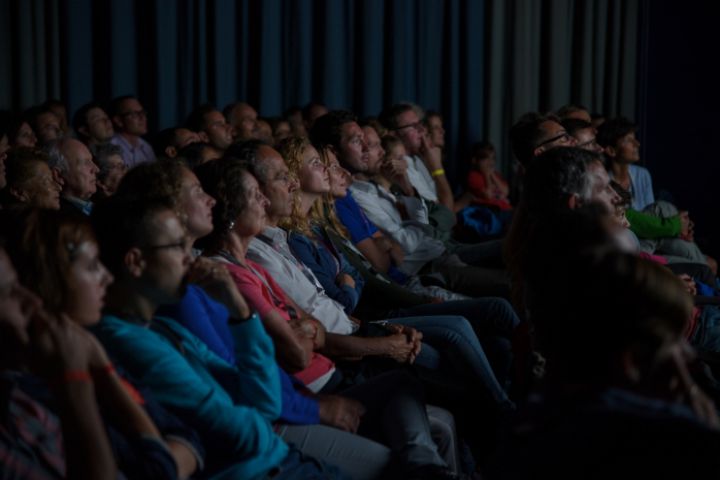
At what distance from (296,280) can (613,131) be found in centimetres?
289

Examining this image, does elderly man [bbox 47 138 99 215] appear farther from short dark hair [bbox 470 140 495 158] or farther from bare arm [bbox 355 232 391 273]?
short dark hair [bbox 470 140 495 158]

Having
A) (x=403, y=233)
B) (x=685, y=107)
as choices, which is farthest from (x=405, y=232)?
(x=685, y=107)

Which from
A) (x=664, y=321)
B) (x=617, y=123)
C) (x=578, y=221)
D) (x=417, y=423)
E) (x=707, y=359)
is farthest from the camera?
(x=617, y=123)

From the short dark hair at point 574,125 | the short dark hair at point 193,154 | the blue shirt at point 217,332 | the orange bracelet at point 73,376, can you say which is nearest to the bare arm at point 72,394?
the orange bracelet at point 73,376

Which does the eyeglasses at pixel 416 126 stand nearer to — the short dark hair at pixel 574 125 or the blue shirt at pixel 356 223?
the short dark hair at pixel 574 125

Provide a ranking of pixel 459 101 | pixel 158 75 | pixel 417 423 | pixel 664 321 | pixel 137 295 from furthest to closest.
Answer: pixel 459 101
pixel 158 75
pixel 417 423
pixel 137 295
pixel 664 321

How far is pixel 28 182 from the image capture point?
2980 mm

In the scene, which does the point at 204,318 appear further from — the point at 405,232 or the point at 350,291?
the point at 405,232

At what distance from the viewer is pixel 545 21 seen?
7078 millimetres

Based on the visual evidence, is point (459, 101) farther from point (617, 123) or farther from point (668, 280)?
point (668, 280)

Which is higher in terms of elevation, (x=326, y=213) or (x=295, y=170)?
(x=295, y=170)

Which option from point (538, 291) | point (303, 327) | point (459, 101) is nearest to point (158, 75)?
point (459, 101)

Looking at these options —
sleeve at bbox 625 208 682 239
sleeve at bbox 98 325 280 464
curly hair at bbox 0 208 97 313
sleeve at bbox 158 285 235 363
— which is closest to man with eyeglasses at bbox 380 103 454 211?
sleeve at bbox 625 208 682 239

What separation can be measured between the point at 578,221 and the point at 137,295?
825 millimetres
